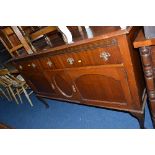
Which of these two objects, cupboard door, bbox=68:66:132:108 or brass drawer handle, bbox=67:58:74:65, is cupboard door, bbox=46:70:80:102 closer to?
cupboard door, bbox=68:66:132:108

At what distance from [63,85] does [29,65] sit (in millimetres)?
526

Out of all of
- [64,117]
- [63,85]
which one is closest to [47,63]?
[63,85]

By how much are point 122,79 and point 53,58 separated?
714mm

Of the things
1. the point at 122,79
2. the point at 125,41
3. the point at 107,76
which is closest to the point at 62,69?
the point at 107,76

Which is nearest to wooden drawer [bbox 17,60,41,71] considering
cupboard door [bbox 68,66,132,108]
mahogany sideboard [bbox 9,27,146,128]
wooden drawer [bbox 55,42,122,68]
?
mahogany sideboard [bbox 9,27,146,128]

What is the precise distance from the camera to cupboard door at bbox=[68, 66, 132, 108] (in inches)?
56.5

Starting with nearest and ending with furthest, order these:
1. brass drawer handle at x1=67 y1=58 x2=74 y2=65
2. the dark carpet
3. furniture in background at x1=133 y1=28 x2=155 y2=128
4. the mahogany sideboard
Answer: furniture in background at x1=133 y1=28 x2=155 y2=128, the mahogany sideboard, brass drawer handle at x1=67 y1=58 x2=74 y2=65, the dark carpet

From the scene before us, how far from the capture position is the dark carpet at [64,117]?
2.03m

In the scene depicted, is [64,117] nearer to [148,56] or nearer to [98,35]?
[98,35]

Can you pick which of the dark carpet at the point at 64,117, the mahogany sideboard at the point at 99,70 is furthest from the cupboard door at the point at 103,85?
the dark carpet at the point at 64,117

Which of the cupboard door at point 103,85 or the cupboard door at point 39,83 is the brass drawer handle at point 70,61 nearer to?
the cupboard door at point 103,85

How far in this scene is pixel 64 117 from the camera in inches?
98.9

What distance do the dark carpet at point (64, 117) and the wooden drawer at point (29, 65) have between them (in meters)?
0.83
